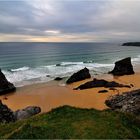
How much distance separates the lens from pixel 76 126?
14.3 metres

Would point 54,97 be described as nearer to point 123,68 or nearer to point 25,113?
point 25,113

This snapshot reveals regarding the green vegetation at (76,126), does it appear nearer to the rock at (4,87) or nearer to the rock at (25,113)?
the rock at (25,113)

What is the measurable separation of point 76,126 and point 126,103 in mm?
12488

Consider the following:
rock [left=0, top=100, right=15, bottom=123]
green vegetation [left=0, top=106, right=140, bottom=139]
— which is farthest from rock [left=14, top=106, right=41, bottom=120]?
green vegetation [left=0, top=106, right=140, bottom=139]

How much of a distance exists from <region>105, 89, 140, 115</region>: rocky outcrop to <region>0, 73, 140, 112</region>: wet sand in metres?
1.07

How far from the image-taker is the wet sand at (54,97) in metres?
29.9

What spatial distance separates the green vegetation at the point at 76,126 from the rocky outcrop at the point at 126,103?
721cm

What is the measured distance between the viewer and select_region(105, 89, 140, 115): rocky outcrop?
23.1 meters

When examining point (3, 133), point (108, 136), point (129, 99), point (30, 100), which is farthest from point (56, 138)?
point (30, 100)

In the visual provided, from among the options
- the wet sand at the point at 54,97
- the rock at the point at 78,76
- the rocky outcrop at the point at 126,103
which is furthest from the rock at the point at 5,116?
the rock at the point at 78,76

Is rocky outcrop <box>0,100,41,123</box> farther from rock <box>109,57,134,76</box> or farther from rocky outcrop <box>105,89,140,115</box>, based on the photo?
rock <box>109,57,134,76</box>

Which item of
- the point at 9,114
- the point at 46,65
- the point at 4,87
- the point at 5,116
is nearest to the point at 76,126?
the point at 5,116

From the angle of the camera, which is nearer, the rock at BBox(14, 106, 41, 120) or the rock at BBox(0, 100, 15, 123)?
the rock at BBox(0, 100, 15, 123)

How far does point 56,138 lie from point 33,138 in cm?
122
